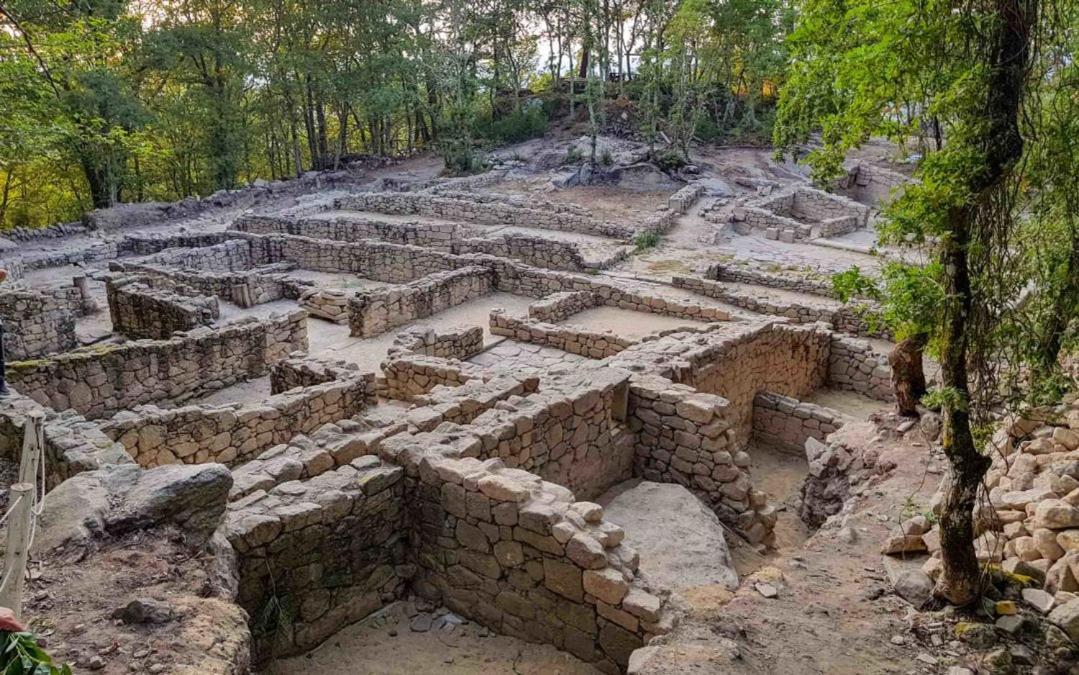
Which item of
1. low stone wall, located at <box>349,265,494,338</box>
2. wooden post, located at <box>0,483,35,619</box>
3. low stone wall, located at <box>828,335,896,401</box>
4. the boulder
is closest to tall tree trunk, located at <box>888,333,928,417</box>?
the boulder

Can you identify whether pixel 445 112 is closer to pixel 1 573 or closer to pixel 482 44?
pixel 482 44

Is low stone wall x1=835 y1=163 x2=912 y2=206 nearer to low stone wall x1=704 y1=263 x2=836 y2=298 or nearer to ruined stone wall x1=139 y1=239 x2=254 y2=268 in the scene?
low stone wall x1=704 y1=263 x2=836 y2=298

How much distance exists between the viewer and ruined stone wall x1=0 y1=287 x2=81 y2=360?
1215 centimetres

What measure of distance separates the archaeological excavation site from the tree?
0.36 meters

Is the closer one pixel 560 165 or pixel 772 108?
pixel 560 165

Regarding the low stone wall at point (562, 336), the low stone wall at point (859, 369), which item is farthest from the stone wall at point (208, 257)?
the low stone wall at point (859, 369)

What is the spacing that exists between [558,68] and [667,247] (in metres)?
25.0

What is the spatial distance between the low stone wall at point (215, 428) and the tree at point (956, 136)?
655 centimetres

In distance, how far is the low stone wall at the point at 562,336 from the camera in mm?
11961

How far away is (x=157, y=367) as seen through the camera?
403 inches

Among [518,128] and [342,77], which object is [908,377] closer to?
[342,77]

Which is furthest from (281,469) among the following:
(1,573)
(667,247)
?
(667,247)

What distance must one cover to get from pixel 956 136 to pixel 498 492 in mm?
3731

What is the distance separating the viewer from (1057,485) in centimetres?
537
